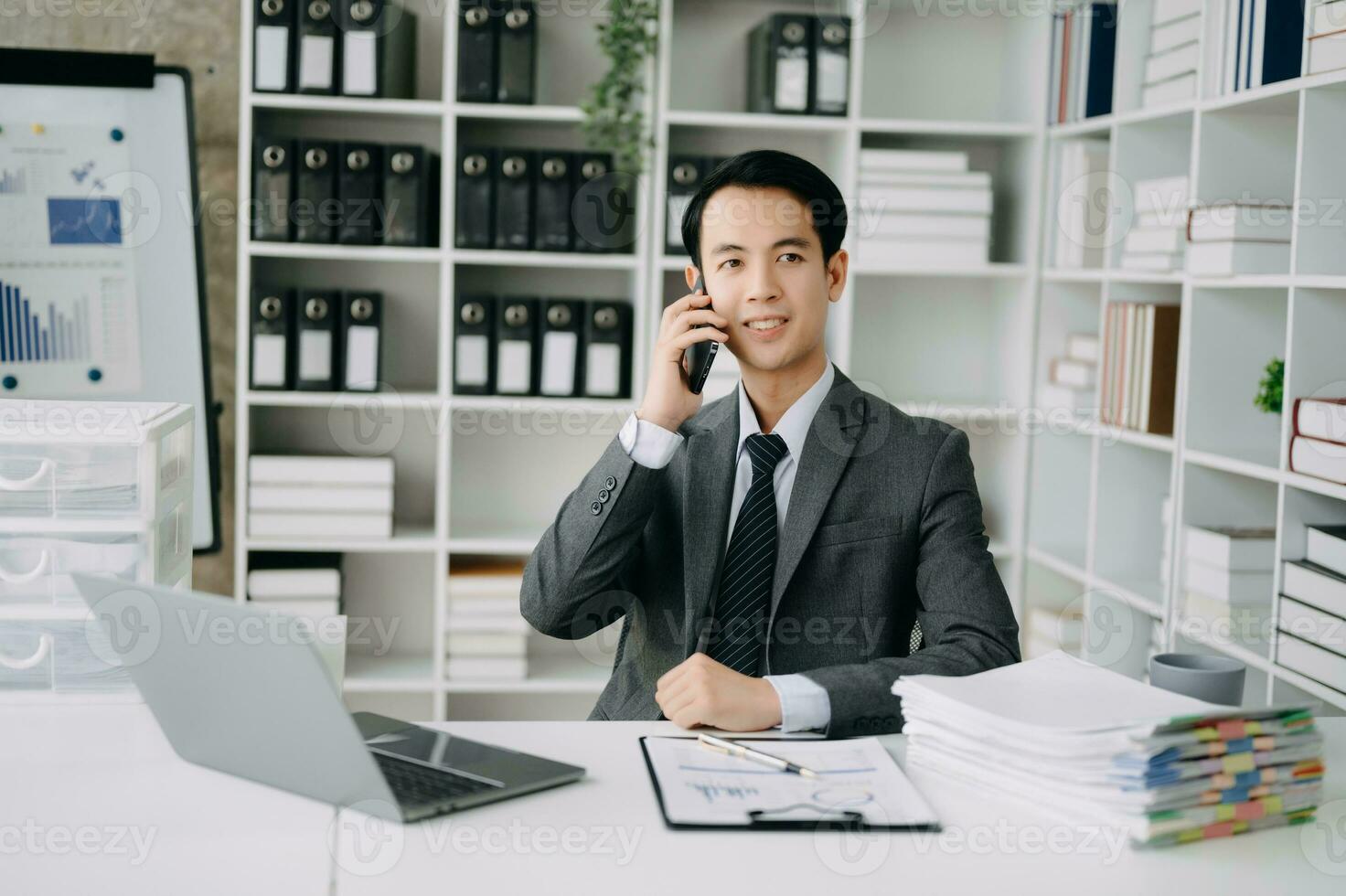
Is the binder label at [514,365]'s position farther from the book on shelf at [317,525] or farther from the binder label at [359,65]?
the binder label at [359,65]

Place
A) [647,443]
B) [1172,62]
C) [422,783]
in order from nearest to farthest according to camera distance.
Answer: [422,783] → [647,443] → [1172,62]

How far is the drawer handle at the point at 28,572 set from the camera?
61.4 inches

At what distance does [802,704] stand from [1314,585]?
138cm

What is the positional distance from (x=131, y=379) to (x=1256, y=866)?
9.62 ft

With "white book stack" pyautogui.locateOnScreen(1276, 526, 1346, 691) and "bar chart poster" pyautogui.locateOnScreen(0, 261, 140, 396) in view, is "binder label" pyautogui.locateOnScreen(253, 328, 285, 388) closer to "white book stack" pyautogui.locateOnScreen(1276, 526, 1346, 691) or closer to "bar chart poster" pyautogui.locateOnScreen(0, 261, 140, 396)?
"bar chart poster" pyautogui.locateOnScreen(0, 261, 140, 396)

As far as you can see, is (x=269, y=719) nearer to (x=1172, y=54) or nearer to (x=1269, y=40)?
(x=1269, y=40)

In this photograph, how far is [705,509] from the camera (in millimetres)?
1816

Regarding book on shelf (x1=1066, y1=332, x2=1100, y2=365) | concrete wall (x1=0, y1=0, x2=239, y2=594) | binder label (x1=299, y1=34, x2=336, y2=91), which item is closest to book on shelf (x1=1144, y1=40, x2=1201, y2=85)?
book on shelf (x1=1066, y1=332, x2=1100, y2=365)

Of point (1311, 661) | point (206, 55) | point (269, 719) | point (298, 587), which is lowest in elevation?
point (298, 587)

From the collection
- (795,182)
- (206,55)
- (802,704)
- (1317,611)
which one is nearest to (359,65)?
(206,55)

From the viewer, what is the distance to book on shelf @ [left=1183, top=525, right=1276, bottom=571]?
2.65 meters

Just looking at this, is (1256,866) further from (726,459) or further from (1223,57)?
(1223,57)

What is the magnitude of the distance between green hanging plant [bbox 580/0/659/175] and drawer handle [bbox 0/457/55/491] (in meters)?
1.86

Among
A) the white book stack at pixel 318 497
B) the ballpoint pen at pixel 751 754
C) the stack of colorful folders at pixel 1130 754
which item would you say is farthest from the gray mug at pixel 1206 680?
the white book stack at pixel 318 497
